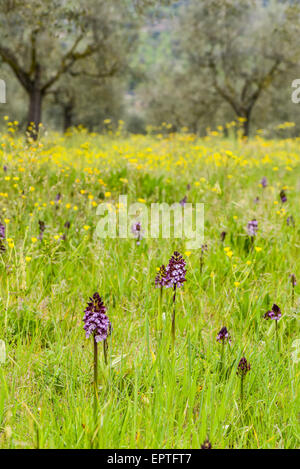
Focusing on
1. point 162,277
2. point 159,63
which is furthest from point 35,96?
point 159,63

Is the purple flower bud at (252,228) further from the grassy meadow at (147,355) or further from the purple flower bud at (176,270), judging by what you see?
the purple flower bud at (176,270)

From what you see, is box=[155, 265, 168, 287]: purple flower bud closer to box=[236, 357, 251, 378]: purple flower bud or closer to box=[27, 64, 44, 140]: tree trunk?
box=[236, 357, 251, 378]: purple flower bud

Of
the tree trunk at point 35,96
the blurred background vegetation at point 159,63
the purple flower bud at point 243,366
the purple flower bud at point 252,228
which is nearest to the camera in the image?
the purple flower bud at point 243,366

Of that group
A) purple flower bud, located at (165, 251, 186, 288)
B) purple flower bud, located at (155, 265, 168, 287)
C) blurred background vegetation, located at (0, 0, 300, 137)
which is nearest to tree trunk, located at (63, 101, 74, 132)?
blurred background vegetation, located at (0, 0, 300, 137)

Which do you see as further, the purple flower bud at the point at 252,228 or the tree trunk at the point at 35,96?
the tree trunk at the point at 35,96

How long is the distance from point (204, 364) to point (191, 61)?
2609 cm

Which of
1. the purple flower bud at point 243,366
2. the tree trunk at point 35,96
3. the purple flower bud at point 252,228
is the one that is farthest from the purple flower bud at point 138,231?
the tree trunk at point 35,96

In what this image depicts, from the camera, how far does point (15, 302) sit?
2.72 metres

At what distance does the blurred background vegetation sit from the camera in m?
A: 15.0

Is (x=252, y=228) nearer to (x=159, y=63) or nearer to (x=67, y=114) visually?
(x=67, y=114)

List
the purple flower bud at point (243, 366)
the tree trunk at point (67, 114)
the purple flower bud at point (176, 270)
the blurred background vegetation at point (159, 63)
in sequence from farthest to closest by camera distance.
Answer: the tree trunk at point (67, 114) < the blurred background vegetation at point (159, 63) < the purple flower bud at point (176, 270) < the purple flower bud at point (243, 366)

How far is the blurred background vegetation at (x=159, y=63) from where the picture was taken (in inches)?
591

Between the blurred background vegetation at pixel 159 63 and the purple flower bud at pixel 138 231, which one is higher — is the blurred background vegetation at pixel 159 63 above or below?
above
